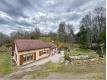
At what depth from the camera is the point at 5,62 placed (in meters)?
1.94

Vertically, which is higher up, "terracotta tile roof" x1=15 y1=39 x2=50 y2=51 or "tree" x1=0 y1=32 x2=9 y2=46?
"tree" x1=0 y1=32 x2=9 y2=46

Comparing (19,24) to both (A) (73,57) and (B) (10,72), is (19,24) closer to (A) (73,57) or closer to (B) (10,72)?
(B) (10,72)

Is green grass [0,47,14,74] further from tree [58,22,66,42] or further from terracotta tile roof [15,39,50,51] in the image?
tree [58,22,66,42]

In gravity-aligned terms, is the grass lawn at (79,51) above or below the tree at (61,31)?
below

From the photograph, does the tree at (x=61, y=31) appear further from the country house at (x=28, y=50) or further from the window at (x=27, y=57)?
the window at (x=27, y=57)

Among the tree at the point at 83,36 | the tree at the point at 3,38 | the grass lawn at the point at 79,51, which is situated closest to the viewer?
the tree at the point at 3,38

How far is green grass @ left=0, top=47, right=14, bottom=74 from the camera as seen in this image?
189 cm

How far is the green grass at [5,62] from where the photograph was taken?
1.89 meters

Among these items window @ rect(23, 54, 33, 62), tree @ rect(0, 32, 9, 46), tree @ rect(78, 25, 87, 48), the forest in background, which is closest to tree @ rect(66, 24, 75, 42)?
the forest in background

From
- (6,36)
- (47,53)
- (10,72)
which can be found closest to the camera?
(6,36)

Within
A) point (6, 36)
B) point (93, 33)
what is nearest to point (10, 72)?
point (6, 36)

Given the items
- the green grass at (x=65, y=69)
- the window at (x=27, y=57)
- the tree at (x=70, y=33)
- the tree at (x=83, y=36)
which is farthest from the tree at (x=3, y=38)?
the tree at (x=83, y=36)

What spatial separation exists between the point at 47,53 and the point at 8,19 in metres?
0.79

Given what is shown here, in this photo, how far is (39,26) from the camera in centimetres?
191
